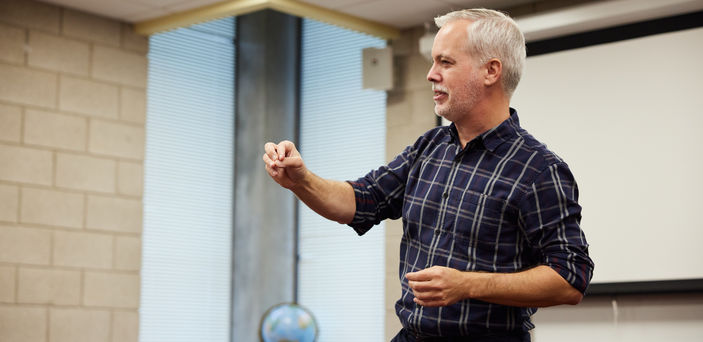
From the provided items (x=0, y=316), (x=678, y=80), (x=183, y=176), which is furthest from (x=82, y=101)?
(x=678, y=80)

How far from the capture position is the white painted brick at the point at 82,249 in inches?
181

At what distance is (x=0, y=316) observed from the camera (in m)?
4.34

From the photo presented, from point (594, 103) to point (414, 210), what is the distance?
2760 millimetres

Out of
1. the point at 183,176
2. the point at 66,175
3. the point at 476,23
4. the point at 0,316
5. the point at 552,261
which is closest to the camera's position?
the point at 552,261

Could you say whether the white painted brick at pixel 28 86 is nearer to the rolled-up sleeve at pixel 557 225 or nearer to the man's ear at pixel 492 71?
the man's ear at pixel 492 71

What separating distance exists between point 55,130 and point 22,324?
0.99m

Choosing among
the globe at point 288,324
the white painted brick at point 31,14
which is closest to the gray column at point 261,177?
the globe at point 288,324

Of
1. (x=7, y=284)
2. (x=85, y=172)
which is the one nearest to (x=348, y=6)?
(x=85, y=172)

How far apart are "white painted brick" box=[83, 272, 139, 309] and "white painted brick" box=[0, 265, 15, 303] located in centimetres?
40

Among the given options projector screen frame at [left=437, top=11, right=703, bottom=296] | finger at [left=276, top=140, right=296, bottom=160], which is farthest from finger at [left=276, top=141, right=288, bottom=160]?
projector screen frame at [left=437, top=11, right=703, bottom=296]

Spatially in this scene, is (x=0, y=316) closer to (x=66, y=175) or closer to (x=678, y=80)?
(x=66, y=175)

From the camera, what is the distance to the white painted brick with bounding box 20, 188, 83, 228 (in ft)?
14.7

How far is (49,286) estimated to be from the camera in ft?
14.9

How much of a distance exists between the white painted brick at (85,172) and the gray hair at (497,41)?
3.29 m
